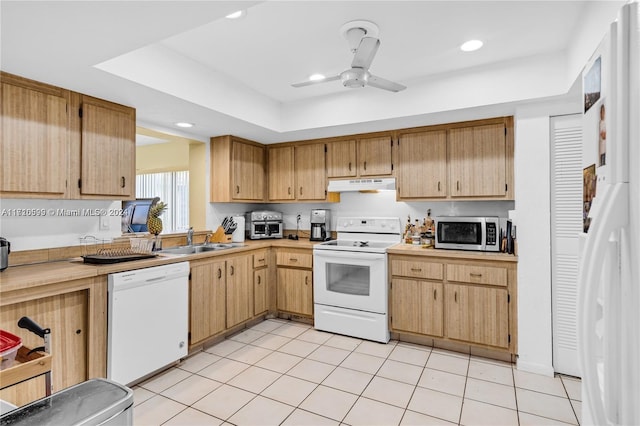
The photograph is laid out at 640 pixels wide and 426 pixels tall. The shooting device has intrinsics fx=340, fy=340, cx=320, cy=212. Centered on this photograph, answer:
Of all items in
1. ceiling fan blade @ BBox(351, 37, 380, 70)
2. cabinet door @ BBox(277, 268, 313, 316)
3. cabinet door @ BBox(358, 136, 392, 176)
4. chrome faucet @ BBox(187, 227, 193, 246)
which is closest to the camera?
ceiling fan blade @ BBox(351, 37, 380, 70)

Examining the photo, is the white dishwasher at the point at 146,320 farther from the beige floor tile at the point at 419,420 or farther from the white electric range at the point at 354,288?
the beige floor tile at the point at 419,420

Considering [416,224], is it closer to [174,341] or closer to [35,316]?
[174,341]

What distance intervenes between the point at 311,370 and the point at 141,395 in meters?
1.24

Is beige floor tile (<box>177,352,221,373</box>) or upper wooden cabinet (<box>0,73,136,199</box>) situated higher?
upper wooden cabinet (<box>0,73,136,199</box>)

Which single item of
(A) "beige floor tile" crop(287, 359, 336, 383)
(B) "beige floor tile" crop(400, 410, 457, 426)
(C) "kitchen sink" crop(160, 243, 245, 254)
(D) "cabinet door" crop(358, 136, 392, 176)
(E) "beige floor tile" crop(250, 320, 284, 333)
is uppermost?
(D) "cabinet door" crop(358, 136, 392, 176)

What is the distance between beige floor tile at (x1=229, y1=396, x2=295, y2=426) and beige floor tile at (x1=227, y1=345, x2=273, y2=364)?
25.2 inches

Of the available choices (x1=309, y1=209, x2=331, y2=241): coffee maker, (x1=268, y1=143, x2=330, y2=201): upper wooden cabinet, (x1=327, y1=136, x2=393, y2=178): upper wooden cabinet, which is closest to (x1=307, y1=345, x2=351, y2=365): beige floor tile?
(x1=309, y1=209, x2=331, y2=241): coffee maker

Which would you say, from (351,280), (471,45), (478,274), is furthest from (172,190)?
(471,45)

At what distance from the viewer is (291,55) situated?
2590mm

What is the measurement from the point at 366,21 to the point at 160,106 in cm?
178

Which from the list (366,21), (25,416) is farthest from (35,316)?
(366,21)

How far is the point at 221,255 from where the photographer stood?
10.7ft

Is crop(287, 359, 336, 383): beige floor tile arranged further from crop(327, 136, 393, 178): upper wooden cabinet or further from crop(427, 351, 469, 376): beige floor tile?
crop(327, 136, 393, 178): upper wooden cabinet

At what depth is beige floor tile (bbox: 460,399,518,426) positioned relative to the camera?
208 cm
